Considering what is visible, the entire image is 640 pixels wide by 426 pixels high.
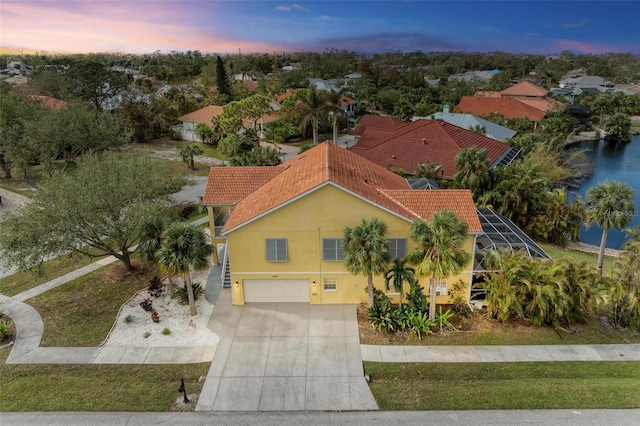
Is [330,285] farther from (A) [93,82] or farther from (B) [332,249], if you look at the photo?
(A) [93,82]

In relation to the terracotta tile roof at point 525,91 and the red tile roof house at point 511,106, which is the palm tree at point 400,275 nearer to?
the red tile roof house at point 511,106

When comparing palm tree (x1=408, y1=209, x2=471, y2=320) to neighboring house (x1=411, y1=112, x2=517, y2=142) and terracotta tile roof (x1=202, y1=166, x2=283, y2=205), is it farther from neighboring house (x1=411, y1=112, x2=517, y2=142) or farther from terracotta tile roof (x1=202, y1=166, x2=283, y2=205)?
neighboring house (x1=411, y1=112, x2=517, y2=142)

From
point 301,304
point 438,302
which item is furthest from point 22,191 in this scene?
point 438,302

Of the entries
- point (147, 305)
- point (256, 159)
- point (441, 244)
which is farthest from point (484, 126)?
point (147, 305)

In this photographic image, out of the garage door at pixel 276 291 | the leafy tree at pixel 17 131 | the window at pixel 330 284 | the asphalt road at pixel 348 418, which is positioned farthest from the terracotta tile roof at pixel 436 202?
the leafy tree at pixel 17 131

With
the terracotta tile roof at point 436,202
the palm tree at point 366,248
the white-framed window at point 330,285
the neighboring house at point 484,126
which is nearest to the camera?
the palm tree at point 366,248

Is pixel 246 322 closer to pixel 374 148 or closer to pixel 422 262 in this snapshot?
pixel 422 262

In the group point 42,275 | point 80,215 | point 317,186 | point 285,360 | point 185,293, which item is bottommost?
point 285,360
